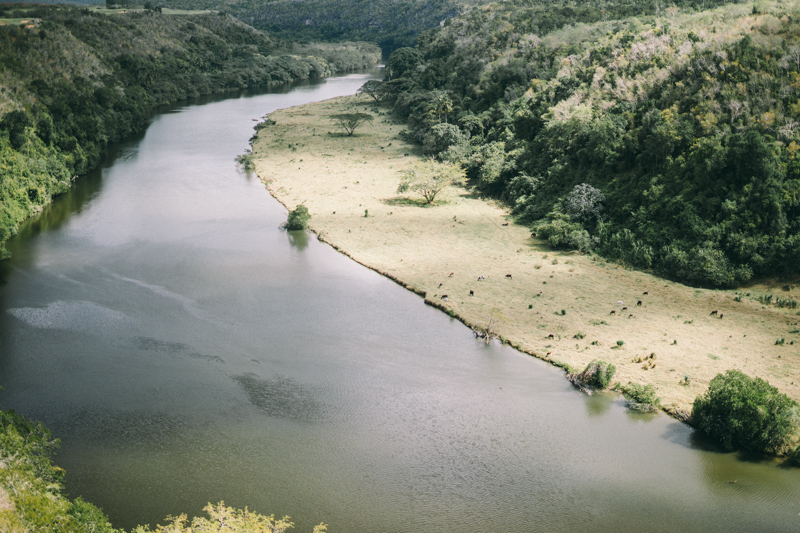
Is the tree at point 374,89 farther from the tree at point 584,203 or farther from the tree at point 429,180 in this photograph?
the tree at point 584,203

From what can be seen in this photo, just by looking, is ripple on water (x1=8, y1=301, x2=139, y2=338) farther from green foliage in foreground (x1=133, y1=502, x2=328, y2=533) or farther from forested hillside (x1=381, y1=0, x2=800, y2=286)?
forested hillside (x1=381, y1=0, x2=800, y2=286)

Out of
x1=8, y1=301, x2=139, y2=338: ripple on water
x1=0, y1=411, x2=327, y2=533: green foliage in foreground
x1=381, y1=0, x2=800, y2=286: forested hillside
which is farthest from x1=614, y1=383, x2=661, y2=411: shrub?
x1=8, y1=301, x2=139, y2=338: ripple on water

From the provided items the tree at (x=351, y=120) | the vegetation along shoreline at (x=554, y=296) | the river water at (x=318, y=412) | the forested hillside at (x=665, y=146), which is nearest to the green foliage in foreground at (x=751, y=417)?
the river water at (x=318, y=412)

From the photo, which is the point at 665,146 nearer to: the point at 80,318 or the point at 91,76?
the point at 80,318

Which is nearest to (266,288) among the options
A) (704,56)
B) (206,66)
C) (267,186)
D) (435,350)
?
(435,350)

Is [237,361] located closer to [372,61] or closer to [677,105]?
[677,105]

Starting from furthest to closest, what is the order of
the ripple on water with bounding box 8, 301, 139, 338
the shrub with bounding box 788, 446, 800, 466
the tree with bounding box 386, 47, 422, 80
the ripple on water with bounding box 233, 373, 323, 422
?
the tree with bounding box 386, 47, 422, 80 → the ripple on water with bounding box 8, 301, 139, 338 → the ripple on water with bounding box 233, 373, 323, 422 → the shrub with bounding box 788, 446, 800, 466

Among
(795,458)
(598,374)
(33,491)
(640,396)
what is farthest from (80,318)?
(795,458)
